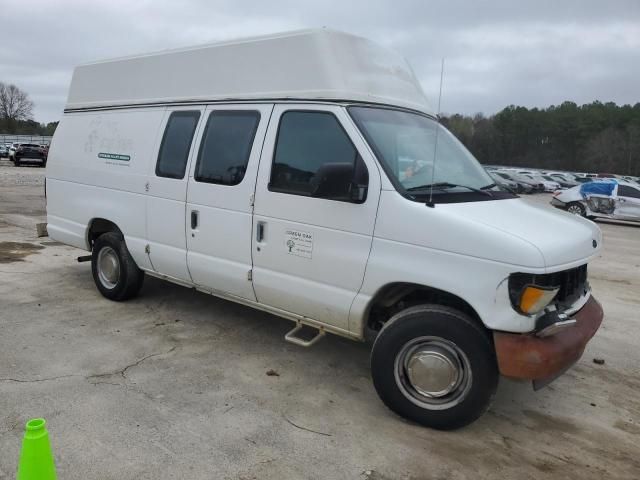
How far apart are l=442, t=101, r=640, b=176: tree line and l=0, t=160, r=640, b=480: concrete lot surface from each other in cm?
6910

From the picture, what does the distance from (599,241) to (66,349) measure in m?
4.56

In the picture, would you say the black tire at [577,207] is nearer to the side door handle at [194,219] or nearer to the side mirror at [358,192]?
the side door handle at [194,219]

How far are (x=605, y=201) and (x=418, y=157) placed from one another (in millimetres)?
18976

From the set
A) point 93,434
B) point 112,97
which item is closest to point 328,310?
point 93,434

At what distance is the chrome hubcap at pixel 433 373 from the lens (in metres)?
3.49

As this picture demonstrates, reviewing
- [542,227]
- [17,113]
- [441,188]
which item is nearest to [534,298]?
[542,227]

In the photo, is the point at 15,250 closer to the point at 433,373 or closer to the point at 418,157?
the point at 418,157

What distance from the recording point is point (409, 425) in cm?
369

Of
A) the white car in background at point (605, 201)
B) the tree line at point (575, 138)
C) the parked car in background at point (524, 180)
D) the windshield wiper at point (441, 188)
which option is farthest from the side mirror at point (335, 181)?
the tree line at point (575, 138)

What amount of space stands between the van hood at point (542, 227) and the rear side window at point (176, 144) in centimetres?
264

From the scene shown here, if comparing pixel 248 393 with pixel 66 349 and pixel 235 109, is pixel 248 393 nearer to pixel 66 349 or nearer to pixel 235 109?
pixel 66 349

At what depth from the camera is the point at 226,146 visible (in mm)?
4707

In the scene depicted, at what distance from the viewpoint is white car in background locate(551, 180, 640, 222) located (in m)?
19.8

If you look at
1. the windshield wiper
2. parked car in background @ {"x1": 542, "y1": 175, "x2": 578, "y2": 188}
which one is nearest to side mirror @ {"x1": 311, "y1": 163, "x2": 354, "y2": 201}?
the windshield wiper
